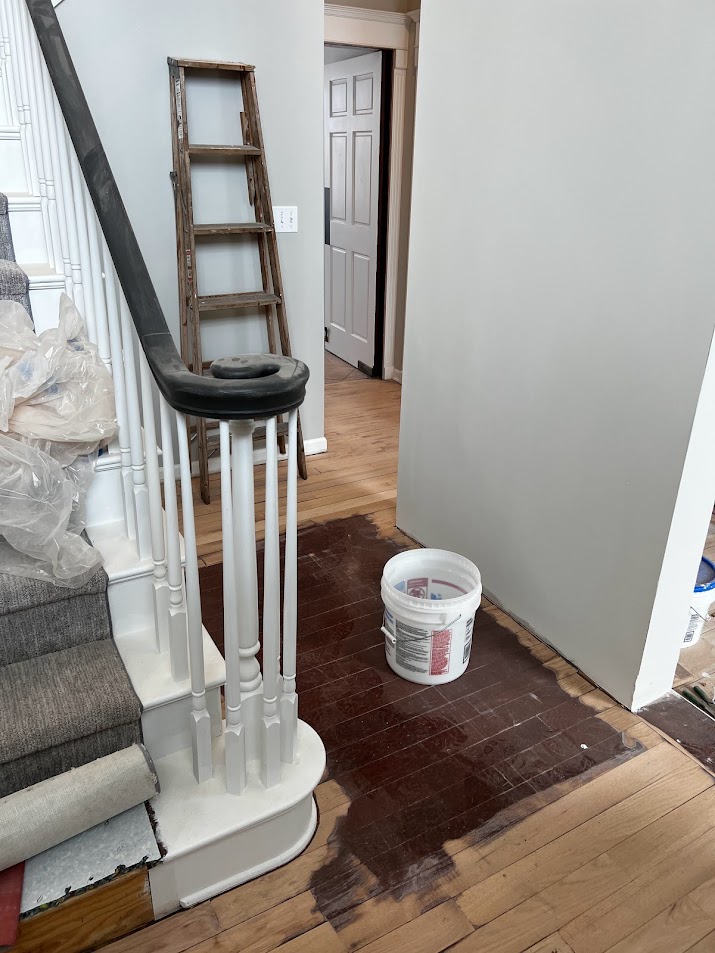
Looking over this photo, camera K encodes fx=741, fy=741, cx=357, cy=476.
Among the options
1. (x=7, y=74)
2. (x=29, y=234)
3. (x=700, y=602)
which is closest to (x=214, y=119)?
(x=7, y=74)

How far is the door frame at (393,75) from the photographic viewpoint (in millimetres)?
4133

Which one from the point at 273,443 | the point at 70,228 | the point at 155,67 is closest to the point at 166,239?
the point at 155,67

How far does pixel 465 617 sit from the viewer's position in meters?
2.10

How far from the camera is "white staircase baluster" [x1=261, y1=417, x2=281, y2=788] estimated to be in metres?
1.24

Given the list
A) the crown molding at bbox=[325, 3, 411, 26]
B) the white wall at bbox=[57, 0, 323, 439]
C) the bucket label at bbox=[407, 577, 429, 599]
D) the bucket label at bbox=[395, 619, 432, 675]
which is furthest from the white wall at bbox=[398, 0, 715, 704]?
the crown molding at bbox=[325, 3, 411, 26]

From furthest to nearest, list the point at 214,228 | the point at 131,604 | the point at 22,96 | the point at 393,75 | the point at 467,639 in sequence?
the point at 393,75, the point at 214,228, the point at 467,639, the point at 22,96, the point at 131,604

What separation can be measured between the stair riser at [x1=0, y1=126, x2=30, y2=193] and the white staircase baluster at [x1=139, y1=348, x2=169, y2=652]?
1096 mm

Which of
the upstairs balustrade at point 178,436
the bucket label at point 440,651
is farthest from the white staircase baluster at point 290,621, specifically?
the bucket label at point 440,651

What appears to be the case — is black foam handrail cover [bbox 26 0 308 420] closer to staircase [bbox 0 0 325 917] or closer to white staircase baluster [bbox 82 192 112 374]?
staircase [bbox 0 0 325 917]

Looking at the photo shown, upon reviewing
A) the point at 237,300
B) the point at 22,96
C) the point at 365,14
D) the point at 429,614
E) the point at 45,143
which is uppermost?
the point at 365,14

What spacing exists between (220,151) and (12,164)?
104 centimetres

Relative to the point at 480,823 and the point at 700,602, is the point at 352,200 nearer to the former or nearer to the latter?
the point at 700,602

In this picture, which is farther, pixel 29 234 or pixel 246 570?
pixel 29 234

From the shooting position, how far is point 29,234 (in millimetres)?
1951
